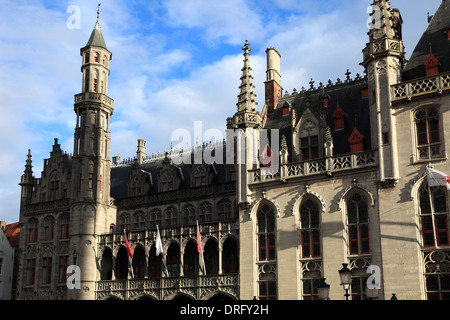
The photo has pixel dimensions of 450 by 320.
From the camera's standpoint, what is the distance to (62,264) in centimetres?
4519

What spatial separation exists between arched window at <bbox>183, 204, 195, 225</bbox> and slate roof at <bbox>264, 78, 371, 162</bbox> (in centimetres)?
925

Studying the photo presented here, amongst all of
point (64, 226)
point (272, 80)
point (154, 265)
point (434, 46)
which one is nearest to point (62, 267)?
point (64, 226)

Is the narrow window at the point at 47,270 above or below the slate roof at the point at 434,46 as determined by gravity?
below

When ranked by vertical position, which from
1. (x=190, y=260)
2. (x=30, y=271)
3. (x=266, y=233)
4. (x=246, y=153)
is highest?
(x=246, y=153)

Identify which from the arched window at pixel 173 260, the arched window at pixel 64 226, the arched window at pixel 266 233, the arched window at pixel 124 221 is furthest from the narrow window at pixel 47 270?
the arched window at pixel 266 233

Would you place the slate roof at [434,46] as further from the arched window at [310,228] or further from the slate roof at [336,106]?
the arched window at [310,228]

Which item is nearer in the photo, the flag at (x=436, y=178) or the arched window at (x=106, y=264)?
the flag at (x=436, y=178)

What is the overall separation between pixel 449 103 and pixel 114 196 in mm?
30869

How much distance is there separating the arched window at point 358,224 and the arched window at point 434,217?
3.27m

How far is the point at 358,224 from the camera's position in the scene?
31.8m

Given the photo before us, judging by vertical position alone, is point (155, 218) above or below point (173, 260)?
above

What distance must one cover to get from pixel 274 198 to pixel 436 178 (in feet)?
34.2

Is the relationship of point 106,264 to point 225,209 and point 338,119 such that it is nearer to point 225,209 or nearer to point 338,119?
point 225,209

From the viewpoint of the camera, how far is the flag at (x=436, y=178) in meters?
28.7
